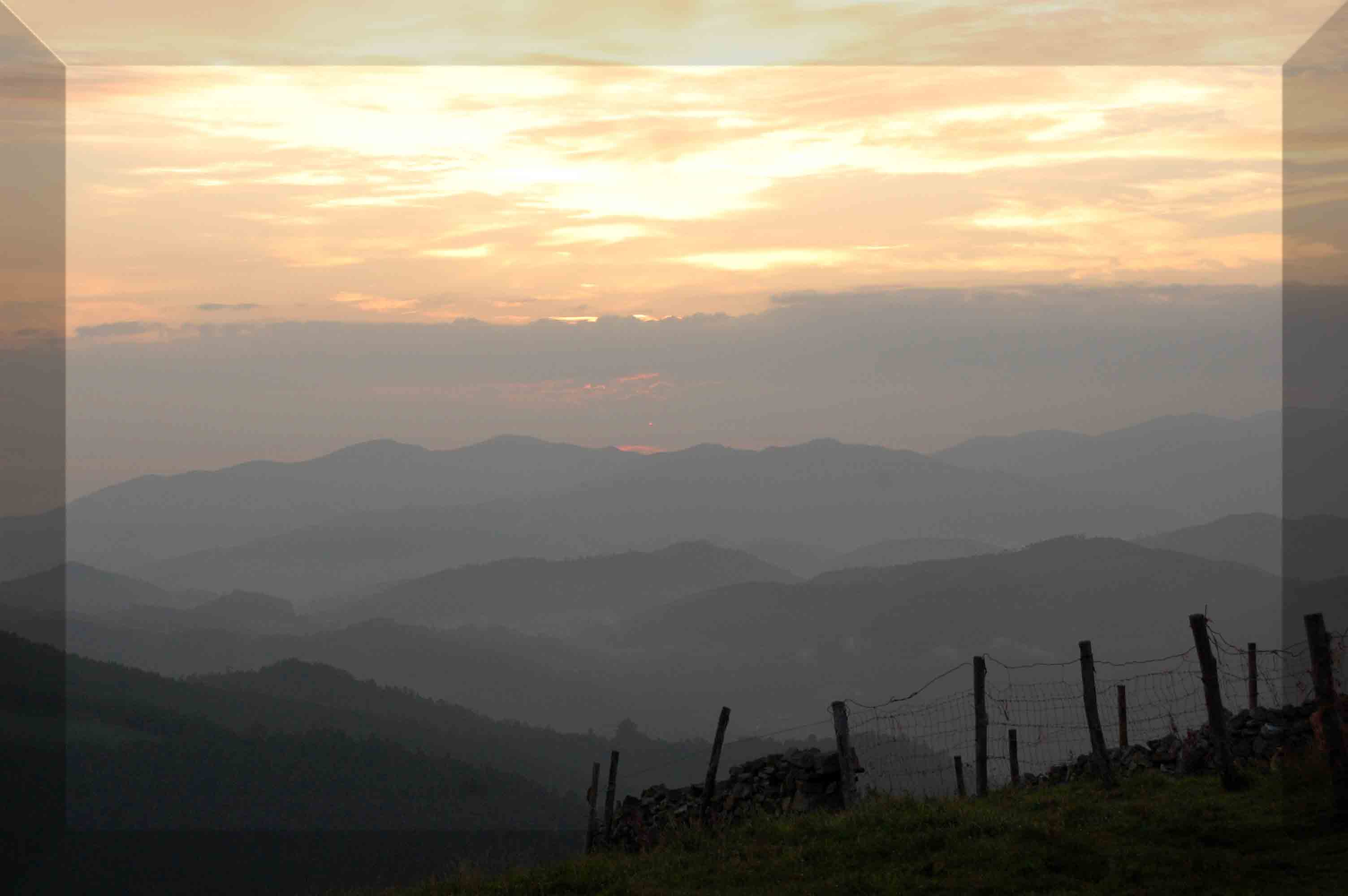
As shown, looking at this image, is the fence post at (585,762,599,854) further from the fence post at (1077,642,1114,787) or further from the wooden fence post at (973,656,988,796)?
the fence post at (1077,642,1114,787)

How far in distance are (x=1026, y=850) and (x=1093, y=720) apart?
10.5 feet

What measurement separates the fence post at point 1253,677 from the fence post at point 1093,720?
448 cm

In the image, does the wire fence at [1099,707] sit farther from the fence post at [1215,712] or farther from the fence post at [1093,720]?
the fence post at [1093,720]

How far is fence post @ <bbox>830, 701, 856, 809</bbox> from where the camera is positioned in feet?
49.4

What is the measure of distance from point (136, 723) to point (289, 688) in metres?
38.0

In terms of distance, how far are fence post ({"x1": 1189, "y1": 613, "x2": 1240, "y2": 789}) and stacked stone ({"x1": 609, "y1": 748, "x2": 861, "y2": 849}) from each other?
5203mm

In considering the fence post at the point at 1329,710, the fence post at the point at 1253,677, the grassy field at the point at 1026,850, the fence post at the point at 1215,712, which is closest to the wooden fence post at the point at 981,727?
the grassy field at the point at 1026,850

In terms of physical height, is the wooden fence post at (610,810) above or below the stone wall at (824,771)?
below

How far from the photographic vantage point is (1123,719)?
16844 millimetres

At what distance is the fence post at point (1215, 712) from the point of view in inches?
469

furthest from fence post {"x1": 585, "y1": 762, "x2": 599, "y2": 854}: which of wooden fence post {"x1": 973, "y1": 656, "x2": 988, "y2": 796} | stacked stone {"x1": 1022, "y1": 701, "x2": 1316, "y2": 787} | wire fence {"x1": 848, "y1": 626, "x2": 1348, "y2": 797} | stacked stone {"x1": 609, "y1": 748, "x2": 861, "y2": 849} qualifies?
stacked stone {"x1": 1022, "y1": 701, "x2": 1316, "y2": 787}

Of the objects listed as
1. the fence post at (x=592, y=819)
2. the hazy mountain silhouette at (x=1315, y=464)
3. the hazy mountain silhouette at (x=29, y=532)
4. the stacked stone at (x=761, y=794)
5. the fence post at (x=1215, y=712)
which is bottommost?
the fence post at (x=592, y=819)

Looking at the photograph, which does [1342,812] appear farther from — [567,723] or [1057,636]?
[1057,636]

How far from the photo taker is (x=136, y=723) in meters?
107
